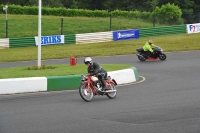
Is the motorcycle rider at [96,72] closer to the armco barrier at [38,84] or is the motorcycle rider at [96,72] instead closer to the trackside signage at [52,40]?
the armco barrier at [38,84]

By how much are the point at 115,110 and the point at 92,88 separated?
2499 millimetres

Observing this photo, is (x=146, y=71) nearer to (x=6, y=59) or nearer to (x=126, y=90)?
(x=126, y=90)

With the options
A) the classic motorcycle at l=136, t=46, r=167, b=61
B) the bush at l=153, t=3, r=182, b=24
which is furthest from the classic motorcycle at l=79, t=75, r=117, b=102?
the bush at l=153, t=3, r=182, b=24

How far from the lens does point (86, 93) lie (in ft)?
46.2

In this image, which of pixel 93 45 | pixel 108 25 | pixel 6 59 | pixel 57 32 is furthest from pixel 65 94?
pixel 108 25

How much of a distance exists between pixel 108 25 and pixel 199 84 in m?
29.4

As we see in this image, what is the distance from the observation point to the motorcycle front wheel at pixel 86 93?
14.0 metres

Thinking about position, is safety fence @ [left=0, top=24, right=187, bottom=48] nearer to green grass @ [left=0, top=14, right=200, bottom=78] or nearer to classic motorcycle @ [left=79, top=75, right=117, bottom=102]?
green grass @ [left=0, top=14, right=200, bottom=78]

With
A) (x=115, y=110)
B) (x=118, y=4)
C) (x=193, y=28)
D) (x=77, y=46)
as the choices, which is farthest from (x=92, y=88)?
(x=118, y=4)

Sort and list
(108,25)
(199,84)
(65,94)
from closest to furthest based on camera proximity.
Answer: (65,94) → (199,84) → (108,25)

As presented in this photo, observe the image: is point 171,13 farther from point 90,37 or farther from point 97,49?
point 97,49

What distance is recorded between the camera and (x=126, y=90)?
16297 millimetres

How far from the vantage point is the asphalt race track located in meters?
9.77

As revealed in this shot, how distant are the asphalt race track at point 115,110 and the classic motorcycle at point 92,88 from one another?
0.22 metres
